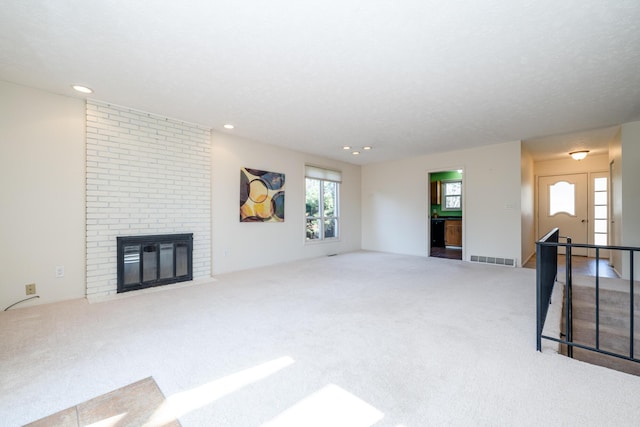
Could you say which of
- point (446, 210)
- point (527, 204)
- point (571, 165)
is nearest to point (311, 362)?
point (527, 204)

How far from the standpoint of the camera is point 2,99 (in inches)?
121

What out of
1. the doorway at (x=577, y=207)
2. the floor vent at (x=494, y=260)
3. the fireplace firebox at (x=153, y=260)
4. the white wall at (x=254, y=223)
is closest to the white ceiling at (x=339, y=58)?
the white wall at (x=254, y=223)

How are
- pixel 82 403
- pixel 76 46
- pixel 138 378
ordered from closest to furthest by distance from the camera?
pixel 82 403, pixel 138 378, pixel 76 46

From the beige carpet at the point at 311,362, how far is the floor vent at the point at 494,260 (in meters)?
2.25

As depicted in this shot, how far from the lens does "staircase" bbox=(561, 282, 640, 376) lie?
10.5ft

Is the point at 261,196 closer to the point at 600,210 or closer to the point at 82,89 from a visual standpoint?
the point at 82,89

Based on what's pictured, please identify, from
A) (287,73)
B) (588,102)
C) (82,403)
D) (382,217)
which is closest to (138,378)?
(82,403)

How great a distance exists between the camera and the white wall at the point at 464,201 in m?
5.62

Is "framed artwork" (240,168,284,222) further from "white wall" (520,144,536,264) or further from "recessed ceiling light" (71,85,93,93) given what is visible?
"white wall" (520,144,536,264)

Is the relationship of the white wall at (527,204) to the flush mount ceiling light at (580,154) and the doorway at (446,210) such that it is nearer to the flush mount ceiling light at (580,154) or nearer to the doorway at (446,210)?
the flush mount ceiling light at (580,154)

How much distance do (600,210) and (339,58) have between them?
768 centimetres

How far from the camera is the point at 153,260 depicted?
4.01 meters

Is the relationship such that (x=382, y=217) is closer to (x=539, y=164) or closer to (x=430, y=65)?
(x=539, y=164)

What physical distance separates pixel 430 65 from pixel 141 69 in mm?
2847
